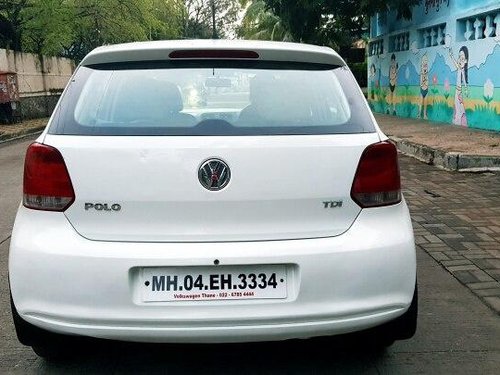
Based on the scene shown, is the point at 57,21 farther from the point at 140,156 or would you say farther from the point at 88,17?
the point at 140,156

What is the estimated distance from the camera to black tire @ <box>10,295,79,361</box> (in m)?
2.95

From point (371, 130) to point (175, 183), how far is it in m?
0.92

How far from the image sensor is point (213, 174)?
8.63ft

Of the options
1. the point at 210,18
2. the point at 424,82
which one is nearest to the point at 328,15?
the point at 424,82

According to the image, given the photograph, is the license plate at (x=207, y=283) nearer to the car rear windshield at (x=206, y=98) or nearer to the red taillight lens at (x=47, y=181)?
the red taillight lens at (x=47, y=181)

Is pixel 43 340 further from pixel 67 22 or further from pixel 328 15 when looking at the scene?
A: pixel 67 22

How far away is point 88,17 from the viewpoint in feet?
88.5

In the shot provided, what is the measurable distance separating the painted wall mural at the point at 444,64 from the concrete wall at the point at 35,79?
41.4 ft

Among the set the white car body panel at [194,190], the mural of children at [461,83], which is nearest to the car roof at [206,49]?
the white car body panel at [194,190]

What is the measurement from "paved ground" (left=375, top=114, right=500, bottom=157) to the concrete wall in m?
13.6

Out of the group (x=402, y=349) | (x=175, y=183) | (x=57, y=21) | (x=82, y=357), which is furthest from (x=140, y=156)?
(x=57, y=21)

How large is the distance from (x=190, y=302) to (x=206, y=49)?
1.17 meters

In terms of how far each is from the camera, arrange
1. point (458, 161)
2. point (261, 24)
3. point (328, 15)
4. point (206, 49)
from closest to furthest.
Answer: point (206, 49) → point (458, 161) → point (328, 15) → point (261, 24)

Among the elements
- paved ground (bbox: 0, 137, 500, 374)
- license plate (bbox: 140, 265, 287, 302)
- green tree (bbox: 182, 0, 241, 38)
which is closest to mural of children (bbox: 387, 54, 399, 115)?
paved ground (bbox: 0, 137, 500, 374)
